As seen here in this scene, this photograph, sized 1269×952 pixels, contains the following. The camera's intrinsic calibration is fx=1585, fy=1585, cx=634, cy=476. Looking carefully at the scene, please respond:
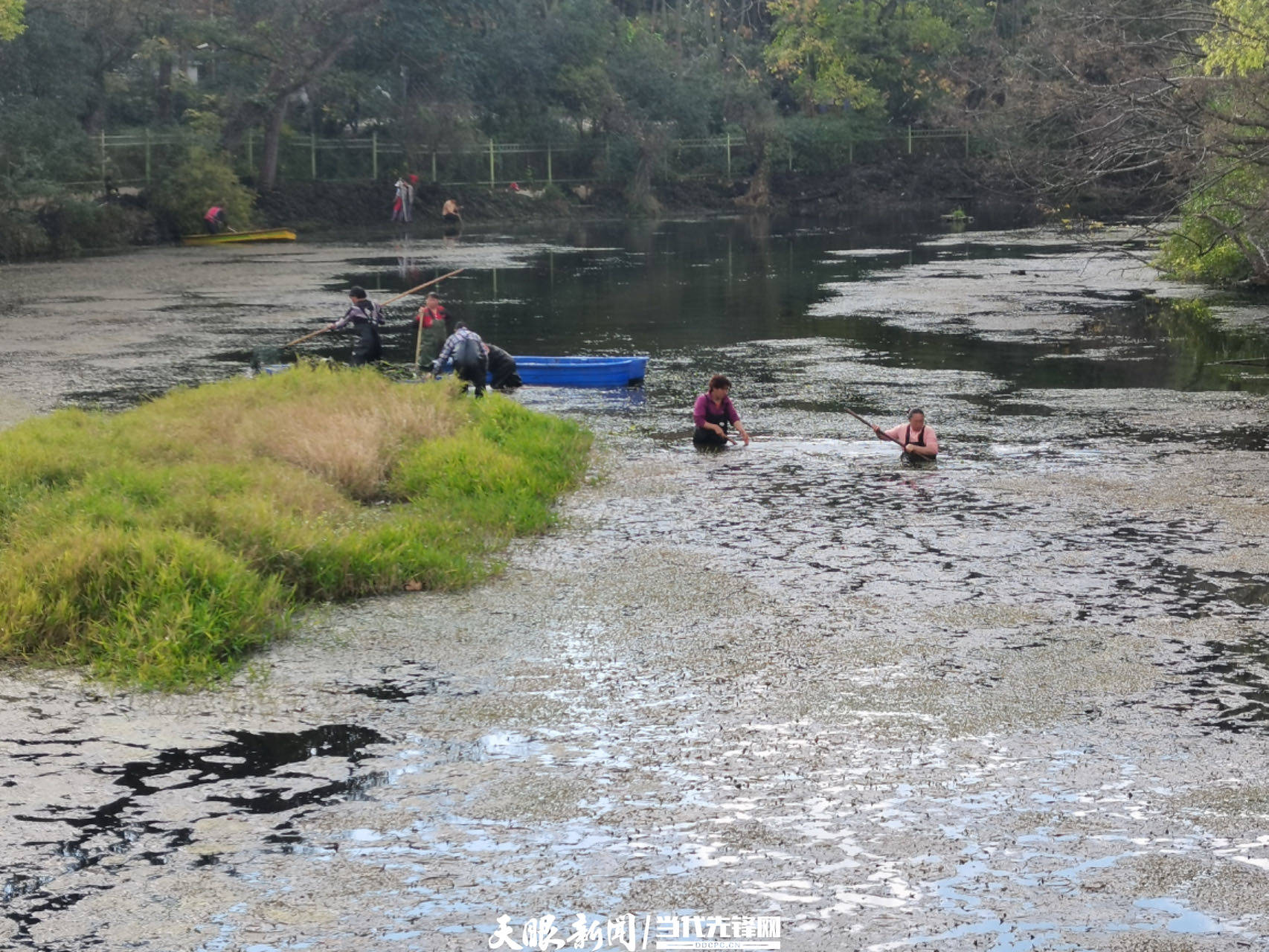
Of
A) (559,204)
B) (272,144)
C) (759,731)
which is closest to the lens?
(759,731)

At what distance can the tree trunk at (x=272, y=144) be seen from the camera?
177 ft

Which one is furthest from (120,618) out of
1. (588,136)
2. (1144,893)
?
(588,136)

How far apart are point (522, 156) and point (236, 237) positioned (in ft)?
63.9

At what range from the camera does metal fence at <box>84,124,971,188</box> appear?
163 ft

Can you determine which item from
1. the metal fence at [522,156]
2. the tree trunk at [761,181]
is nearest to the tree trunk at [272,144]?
the metal fence at [522,156]

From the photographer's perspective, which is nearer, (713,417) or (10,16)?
(713,417)

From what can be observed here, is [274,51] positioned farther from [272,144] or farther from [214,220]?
[214,220]

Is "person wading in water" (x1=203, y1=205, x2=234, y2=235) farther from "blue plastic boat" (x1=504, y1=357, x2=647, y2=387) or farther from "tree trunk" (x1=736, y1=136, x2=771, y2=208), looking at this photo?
"blue plastic boat" (x1=504, y1=357, x2=647, y2=387)

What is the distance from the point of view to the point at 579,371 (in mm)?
22109

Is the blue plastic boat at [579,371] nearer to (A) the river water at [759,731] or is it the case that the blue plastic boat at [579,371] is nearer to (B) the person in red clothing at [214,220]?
(A) the river water at [759,731]

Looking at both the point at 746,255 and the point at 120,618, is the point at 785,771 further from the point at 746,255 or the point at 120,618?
the point at 746,255

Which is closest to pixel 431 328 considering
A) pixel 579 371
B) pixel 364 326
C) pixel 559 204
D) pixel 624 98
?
pixel 364 326

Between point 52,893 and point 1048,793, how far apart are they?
15.7 ft

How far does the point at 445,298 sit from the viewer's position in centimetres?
3347
